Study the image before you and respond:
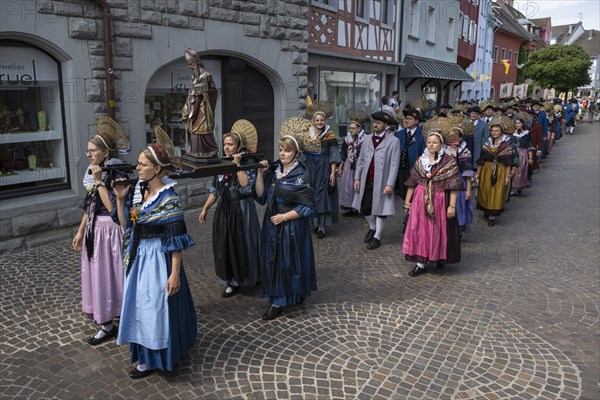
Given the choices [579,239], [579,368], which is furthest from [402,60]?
[579,368]

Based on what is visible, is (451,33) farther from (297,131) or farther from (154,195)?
(154,195)

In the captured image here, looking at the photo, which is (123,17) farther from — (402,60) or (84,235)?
(402,60)

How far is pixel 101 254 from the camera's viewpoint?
427 centimetres

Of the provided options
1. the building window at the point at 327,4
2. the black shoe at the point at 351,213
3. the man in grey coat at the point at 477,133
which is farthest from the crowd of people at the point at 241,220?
the building window at the point at 327,4

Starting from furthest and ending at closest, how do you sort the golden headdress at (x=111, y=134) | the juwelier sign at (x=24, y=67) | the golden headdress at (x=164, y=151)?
the juwelier sign at (x=24, y=67) < the golden headdress at (x=111, y=134) < the golden headdress at (x=164, y=151)

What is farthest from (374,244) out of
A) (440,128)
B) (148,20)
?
(148,20)

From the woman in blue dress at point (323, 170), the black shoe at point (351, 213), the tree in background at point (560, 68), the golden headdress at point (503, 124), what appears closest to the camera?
the woman in blue dress at point (323, 170)

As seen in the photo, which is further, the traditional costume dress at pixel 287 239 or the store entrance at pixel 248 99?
the store entrance at pixel 248 99

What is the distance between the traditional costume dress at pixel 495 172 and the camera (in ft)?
29.4

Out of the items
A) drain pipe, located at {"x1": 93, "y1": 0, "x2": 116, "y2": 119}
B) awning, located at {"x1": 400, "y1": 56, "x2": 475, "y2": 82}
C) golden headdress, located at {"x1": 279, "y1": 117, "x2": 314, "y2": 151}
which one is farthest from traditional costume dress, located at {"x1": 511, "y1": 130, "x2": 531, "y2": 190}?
drain pipe, located at {"x1": 93, "y1": 0, "x2": 116, "y2": 119}

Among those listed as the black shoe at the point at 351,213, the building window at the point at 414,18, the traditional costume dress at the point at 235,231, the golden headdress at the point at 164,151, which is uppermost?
the building window at the point at 414,18

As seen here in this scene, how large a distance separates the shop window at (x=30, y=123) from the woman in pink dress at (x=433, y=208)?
519 centimetres

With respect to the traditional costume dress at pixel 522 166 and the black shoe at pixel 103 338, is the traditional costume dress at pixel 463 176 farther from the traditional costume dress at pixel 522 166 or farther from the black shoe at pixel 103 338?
the black shoe at pixel 103 338

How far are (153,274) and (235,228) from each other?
5.65ft
